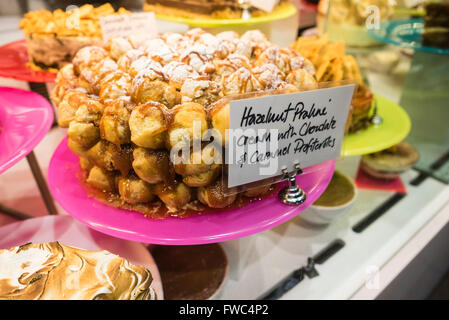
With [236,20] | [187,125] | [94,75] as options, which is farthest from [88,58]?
[236,20]

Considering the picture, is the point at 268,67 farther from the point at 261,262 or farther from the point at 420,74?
the point at 420,74

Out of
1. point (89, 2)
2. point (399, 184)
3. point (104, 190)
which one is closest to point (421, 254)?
point (399, 184)

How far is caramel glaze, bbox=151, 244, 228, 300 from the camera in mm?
886

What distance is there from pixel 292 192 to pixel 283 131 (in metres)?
0.16

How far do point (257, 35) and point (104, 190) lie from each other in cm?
65

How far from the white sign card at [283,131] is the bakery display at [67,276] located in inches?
11.3

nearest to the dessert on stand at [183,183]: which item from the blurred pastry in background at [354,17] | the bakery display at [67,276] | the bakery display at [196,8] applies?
the bakery display at [67,276]

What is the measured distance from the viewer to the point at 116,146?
28.8 inches

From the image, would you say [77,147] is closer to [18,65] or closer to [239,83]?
[239,83]

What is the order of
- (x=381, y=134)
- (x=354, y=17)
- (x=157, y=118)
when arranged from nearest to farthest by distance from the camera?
1. (x=157, y=118)
2. (x=381, y=134)
3. (x=354, y=17)

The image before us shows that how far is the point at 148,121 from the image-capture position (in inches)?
25.4

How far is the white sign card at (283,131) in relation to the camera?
633 millimetres

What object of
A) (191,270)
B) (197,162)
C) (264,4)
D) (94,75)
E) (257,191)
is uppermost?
(264,4)
